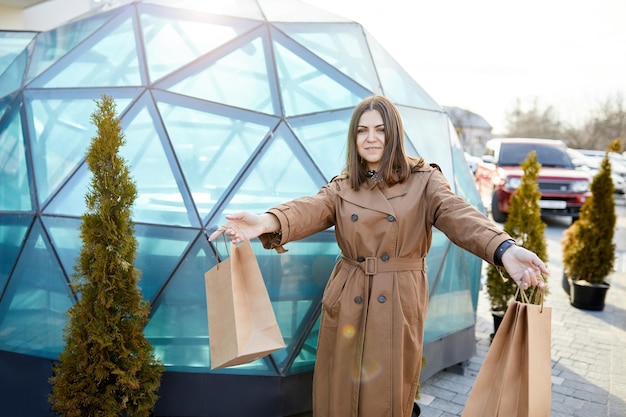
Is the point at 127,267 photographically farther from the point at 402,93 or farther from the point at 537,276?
the point at 402,93

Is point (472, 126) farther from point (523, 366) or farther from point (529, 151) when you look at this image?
point (523, 366)

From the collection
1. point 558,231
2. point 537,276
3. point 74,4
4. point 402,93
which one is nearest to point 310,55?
point 402,93

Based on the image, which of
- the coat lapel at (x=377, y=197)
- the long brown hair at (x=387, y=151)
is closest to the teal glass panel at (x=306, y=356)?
the coat lapel at (x=377, y=197)

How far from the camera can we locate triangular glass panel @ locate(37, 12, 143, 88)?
15.1 ft

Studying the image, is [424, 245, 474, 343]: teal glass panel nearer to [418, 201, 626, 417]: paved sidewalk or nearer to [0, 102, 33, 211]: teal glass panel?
[418, 201, 626, 417]: paved sidewalk

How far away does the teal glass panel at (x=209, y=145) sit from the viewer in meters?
4.11

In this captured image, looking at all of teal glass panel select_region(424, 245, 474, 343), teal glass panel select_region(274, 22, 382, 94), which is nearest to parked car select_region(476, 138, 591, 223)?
teal glass panel select_region(424, 245, 474, 343)

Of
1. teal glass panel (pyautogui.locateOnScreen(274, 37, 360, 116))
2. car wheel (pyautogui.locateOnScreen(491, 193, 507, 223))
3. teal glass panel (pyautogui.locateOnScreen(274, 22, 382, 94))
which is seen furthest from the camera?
car wheel (pyautogui.locateOnScreen(491, 193, 507, 223))

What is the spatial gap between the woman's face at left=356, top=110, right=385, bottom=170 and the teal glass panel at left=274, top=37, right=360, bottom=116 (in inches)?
64.7

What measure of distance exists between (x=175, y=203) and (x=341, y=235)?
1610 millimetres

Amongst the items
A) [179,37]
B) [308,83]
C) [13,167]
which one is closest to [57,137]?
[13,167]

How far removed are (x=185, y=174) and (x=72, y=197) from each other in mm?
954

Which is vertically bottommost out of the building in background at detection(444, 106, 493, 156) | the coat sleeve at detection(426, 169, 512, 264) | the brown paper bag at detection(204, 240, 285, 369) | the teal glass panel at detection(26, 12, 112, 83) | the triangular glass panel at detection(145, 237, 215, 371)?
the triangular glass panel at detection(145, 237, 215, 371)

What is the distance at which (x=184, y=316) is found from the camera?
3.98 meters
